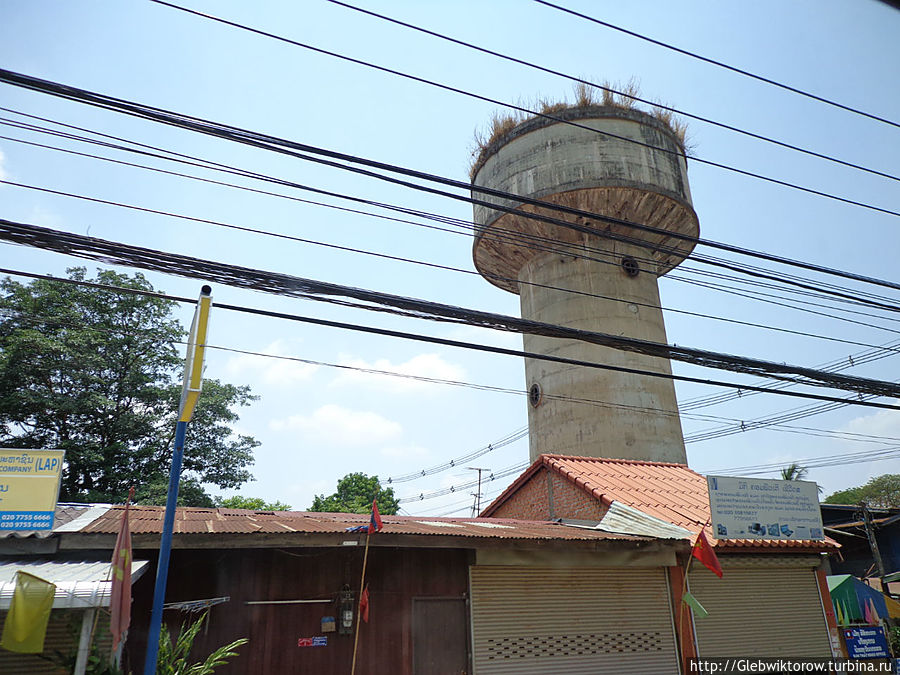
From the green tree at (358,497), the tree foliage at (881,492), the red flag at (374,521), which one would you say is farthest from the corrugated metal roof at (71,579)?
the tree foliage at (881,492)

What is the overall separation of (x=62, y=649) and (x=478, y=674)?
20.5ft

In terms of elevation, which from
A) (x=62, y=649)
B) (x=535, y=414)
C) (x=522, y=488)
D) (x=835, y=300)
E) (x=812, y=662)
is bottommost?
(x=812, y=662)

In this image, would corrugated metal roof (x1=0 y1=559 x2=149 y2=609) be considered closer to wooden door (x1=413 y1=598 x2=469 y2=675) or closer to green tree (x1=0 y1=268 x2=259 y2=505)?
wooden door (x1=413 y1=598 x2=469 y2=675)

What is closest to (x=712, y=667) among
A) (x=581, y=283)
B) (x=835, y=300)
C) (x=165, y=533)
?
(x=835, y=300)

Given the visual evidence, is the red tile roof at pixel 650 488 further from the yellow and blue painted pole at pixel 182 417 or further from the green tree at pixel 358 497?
the green tree at pixel 358 497

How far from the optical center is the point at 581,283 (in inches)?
865

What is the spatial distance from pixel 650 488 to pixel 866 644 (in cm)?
522

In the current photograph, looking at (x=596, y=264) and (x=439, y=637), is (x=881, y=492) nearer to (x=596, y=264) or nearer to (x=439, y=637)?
(x=596, y=264)

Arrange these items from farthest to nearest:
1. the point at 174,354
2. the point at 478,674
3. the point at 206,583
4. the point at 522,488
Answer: the point at 174,354 → the point at 522,488 → the point at 478,674 → the point at 206,583

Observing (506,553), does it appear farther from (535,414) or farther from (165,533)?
(535,414)

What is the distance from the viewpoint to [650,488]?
51.5 feet

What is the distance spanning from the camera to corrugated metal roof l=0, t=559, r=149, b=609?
6.80 m

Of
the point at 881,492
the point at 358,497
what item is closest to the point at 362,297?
the point at 358,497

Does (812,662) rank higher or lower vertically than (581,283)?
lower
